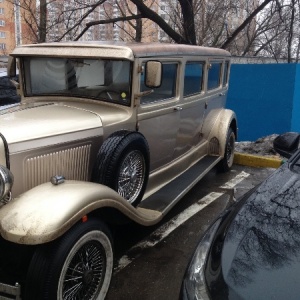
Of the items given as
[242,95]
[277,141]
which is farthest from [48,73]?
[242,95]

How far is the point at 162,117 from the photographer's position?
170 inches

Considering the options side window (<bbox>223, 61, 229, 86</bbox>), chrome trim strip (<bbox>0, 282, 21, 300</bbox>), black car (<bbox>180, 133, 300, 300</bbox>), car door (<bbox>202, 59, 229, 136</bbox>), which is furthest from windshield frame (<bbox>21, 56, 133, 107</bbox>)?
side window (<bbox>223, 61, 229, 86</bbox>)

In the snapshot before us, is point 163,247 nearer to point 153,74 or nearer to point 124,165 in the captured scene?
point 124,165

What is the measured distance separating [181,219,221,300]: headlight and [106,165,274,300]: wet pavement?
0.95m

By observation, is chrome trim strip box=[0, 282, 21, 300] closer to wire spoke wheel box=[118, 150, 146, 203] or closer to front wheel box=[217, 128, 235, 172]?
wire spoke wheel box=[118, 150, 146, 203]

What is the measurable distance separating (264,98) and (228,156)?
215 centimetres

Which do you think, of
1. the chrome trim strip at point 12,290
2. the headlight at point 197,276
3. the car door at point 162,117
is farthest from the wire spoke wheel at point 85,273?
the car door at point 162,117

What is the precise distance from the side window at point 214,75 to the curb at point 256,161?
1.59 metres

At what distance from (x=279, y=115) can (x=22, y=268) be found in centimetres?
648

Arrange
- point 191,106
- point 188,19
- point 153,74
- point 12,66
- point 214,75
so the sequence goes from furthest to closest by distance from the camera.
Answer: point 188,19 < point 214,75 < point 191,106 < point 12,66 < point 153,74

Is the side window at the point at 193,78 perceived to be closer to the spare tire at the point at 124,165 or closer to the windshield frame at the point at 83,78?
the windshield frame at the point at 83,78

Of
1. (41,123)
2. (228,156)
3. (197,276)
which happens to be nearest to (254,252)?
(197,276)

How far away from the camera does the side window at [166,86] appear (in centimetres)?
423

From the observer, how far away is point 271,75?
8.01 m
